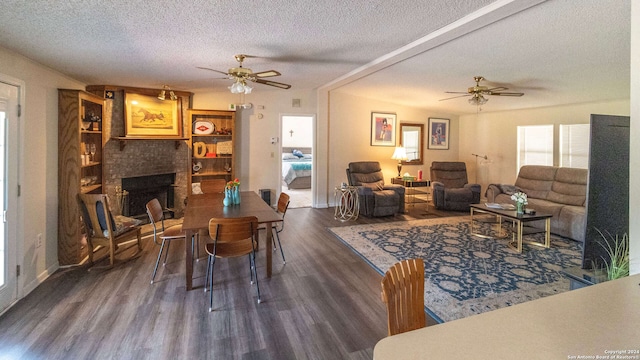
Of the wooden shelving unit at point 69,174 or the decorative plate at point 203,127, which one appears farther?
the decorative plate at point 203,127

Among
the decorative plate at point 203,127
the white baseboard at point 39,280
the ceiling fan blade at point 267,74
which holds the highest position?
the ceiling fan blade at point 267,74

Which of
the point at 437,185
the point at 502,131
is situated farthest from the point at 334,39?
the point at 502,131

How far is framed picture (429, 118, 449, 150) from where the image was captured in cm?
804

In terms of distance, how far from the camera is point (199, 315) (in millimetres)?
2496

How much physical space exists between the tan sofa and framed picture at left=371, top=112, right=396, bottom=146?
2.53 meters

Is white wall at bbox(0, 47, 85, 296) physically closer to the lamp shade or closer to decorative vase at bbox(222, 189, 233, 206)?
decorative vase at bbox(222, 189, 233, 206)

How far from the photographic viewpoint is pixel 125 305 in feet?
8.62

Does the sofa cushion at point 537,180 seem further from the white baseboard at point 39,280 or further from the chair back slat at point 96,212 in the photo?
the white baseboard at point 39,280

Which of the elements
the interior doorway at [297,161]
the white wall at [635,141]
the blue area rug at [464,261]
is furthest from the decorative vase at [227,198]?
the white wall at [635,141]

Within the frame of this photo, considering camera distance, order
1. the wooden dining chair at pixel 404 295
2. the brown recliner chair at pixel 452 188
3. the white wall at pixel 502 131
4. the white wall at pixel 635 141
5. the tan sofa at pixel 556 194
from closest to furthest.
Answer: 1. the wooden dining chair at pixel 404 295
2. the white wall at pixel 635 141
3. the tan sofa at pixel 556 194
4. the white wall at pixel 502 131
5. the brown recliner chair at pixel 452 188

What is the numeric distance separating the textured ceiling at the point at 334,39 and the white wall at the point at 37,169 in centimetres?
19

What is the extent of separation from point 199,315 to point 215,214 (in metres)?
Result: 0.97

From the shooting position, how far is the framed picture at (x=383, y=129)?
7.34 metres

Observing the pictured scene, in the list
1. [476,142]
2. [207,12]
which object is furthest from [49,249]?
[476,142]
